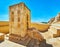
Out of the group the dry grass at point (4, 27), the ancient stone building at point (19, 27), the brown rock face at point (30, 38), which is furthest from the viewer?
the dry grass at point (4, 27)

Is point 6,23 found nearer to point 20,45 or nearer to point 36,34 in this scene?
point 36,34

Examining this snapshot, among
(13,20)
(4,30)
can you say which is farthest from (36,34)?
(4,30)

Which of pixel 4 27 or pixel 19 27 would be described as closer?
pixel 19 27

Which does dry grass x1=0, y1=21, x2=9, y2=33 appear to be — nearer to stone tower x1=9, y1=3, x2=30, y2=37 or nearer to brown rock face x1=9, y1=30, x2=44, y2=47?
stone tower x1=9, y1=3, x2=30, y2=37

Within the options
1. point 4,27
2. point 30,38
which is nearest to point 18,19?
point 30,38

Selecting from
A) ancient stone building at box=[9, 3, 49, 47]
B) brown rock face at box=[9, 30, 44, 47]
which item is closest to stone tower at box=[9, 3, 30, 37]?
ancient stone building at box=[9, 3, 49, 47]

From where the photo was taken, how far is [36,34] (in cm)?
757

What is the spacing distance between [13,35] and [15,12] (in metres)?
2.02

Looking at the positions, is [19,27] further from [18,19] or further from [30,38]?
[30,38]

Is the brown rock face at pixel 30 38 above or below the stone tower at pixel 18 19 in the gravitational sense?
below

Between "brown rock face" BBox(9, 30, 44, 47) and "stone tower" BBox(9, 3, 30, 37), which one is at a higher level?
"stone tower" BBox(9, 3, 30, 37)

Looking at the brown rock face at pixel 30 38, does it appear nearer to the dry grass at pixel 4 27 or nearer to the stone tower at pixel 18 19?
the stone tower at pixel 18 19

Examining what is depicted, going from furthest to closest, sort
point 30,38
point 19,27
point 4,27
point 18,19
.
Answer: point 4,27 → point 30,38 → point 18,19 → point 19,27

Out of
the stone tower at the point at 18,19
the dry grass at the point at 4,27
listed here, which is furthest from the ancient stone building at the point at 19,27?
the dry grass at the point at 4,27
